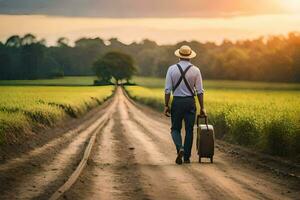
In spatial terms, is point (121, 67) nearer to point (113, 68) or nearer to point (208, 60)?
point (113, 68)

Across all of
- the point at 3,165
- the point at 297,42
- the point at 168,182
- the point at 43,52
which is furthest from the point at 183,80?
the point at 43,52

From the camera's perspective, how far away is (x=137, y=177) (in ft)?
35.6

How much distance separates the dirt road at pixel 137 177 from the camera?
9.09 meters

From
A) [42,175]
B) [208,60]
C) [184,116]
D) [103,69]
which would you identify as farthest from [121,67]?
[42,175]

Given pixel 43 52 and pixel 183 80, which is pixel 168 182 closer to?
pixel 183 80

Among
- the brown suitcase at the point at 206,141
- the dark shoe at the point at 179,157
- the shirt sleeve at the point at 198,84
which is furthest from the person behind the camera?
the brown suitcase at the point at 206,141

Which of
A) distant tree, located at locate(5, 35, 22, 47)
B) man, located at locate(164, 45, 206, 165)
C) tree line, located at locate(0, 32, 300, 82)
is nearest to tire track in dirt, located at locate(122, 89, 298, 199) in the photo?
man, located at locate(164, 45, 206, 165)

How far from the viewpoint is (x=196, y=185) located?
32.4 ft

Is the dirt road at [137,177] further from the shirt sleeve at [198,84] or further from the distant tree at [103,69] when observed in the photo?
the distant tree at [103,69]

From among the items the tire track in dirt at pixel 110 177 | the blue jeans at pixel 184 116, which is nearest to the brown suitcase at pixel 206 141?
the blue jeans at pixel 184 116

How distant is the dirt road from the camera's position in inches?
358

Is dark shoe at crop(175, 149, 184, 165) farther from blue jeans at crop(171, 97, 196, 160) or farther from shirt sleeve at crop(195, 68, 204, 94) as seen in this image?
shirt sleeve at crop(195, 68, 204, 94)

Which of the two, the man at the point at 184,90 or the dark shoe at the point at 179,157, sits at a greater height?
the man at the point at 184,90

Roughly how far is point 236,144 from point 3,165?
9.02 metres
